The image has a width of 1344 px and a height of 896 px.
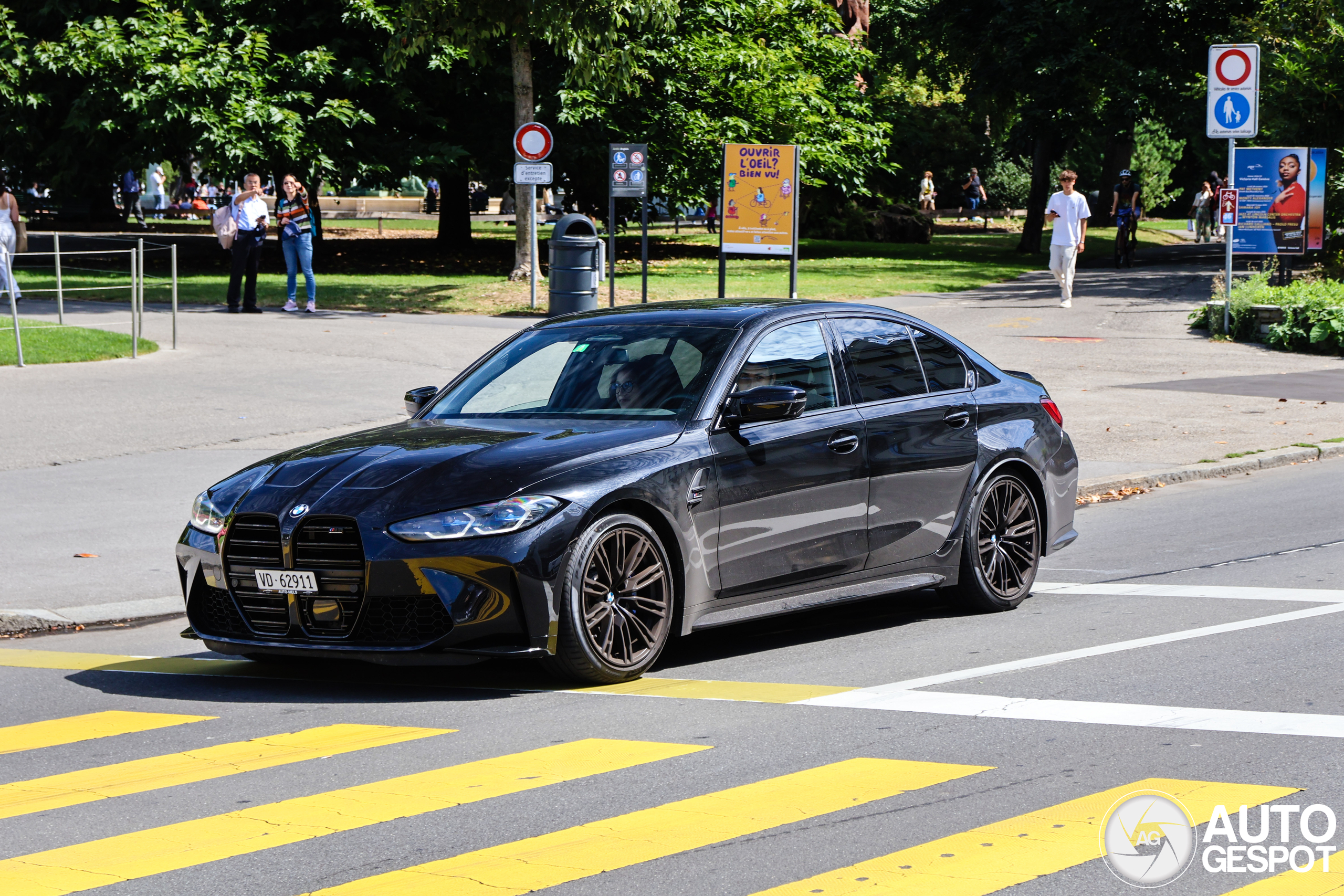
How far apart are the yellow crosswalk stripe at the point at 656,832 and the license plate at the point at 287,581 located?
2.09 metres

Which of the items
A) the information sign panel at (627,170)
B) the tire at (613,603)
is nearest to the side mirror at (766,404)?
the tire at (613,603)

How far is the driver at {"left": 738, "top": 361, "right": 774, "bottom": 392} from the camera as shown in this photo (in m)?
7.43

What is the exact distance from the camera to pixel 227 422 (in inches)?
582

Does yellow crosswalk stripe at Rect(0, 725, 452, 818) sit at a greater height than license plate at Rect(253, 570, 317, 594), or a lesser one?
lesser

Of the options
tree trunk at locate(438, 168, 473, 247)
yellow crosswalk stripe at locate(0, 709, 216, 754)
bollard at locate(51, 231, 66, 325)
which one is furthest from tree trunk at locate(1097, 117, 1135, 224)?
yellow crosswalk stripe at locate(0, 709, 216, 754)

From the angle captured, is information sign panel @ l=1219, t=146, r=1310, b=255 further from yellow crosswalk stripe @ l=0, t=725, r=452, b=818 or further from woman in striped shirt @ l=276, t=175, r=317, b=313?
yellow crosswalk stripe @ l=0, t=725, r=452, b=818

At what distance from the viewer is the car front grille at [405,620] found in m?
6.41

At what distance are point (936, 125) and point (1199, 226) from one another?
18.5m

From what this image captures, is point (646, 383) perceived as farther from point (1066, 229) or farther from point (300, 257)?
point (1066, 229)

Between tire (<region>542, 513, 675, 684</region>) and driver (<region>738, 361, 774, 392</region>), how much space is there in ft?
3.24

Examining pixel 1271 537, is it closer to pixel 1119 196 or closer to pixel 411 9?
pixel 411 9

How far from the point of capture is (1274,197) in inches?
981

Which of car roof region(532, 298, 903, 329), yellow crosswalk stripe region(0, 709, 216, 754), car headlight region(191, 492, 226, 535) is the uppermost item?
car roof region(532, 298, 903, 329)

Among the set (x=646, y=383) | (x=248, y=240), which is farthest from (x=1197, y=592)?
(x=248, y=240)
